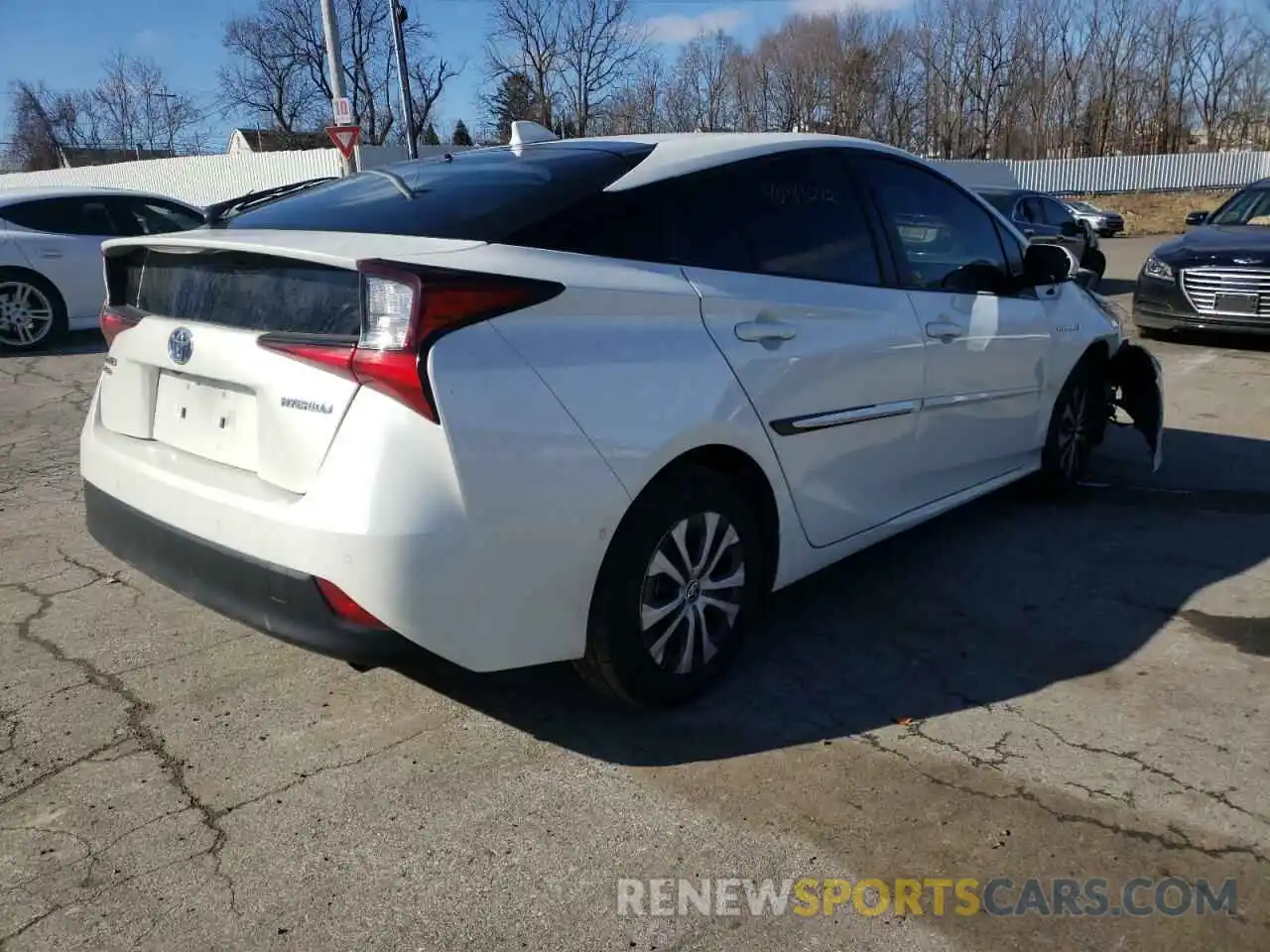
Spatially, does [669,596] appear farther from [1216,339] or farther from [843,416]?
[1216,339]

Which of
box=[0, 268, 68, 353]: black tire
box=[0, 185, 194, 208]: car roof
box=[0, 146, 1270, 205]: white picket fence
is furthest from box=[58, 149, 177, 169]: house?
box=[0, 268, 68, 353]: black tire

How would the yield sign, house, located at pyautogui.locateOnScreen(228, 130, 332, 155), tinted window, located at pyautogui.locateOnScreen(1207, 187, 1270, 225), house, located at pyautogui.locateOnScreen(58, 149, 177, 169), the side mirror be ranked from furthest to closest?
house, located at pyautogui.locateOnScreen(58, 149, 177, 169) < house, located at pyautogui.locateOnScreen(228, 130, 332, 155) < the yield sign < tinted window, located at pyautogui.locateOnScreen(1207, 187, 1270, 225) < the side mirror

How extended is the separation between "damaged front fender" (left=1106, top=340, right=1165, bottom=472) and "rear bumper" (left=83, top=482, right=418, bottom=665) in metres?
4.32

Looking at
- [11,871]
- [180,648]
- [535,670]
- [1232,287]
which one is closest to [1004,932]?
[535,670]

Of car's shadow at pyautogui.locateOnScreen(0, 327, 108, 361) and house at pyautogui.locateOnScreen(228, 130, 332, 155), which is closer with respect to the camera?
car's shadow at pyautogui.locateOnScreen(0, 327, 108, 361)

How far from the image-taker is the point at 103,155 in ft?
173

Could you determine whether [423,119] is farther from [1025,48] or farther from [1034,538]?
[1034,538]

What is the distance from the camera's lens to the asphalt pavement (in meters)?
2.38

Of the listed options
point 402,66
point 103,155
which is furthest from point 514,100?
point 103,155

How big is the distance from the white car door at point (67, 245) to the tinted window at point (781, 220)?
27.7 ft

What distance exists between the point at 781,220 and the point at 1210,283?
25.5 ft

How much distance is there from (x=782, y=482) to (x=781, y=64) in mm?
43397

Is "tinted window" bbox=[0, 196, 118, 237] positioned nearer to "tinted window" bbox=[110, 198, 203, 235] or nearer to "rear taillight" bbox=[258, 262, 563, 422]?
"tinted window" bbox=[110, 198, 203, 235]

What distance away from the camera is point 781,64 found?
142 ft
